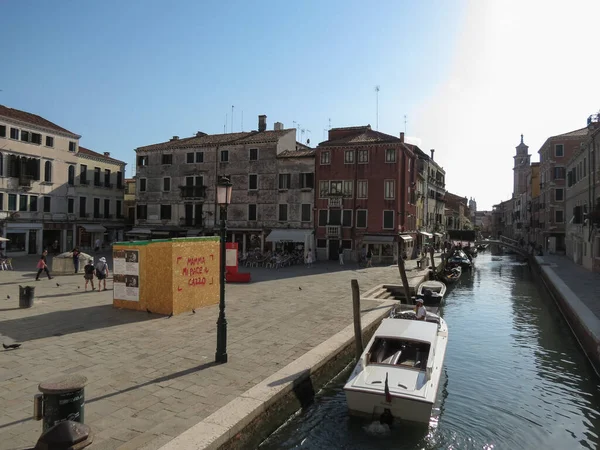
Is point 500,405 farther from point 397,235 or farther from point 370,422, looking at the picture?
point 397,235

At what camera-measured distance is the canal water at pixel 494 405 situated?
8.42 metres

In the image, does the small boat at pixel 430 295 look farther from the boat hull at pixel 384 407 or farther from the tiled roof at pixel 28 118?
the tiled roof at pixel 28 118

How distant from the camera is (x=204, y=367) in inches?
365

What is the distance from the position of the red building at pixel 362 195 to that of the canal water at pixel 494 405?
17.2 m

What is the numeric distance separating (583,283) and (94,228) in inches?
1651

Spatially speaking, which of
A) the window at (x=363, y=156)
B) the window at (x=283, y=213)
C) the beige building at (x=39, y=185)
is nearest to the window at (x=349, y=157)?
the window at (x=363, y=156)

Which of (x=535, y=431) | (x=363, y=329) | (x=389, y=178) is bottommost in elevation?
(x=535, y=431)

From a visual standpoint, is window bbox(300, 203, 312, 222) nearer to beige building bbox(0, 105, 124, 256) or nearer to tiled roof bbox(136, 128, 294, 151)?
tiled roof bbox(136, 128, 294, 151)

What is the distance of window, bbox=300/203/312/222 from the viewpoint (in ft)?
123

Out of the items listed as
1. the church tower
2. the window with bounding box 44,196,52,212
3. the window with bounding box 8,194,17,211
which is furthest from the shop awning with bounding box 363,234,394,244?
the church tower

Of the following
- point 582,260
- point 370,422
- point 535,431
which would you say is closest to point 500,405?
point 535,431

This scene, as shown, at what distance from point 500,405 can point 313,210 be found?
91.1 feet

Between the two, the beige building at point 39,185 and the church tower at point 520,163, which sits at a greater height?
the church tower at point 520,163

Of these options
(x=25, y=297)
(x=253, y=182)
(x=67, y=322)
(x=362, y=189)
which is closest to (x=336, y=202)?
(x=362, y=189)
